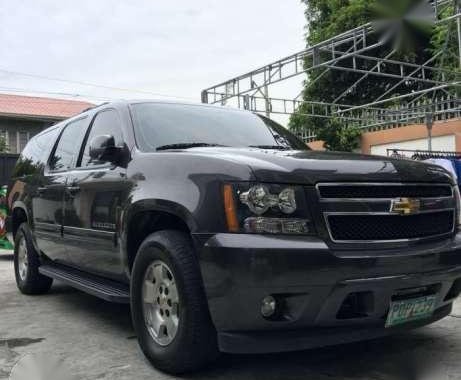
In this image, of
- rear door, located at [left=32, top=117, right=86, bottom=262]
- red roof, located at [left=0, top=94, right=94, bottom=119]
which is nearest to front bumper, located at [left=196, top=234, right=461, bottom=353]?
rear door, located at [left=32, top=117, right=86, bottom=262]

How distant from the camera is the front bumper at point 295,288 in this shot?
2676 millimetres

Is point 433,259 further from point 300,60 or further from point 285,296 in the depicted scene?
point 300,60

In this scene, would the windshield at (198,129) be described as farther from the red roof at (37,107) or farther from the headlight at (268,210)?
the red roof at (37,107)

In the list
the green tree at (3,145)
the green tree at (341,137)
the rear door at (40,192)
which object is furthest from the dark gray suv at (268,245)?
the green tree at (3,145)

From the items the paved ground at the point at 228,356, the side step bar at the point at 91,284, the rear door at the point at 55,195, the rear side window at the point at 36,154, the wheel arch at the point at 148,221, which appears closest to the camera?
the wheel arch at the point at 148,221

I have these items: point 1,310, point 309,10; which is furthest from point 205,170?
point 309,10

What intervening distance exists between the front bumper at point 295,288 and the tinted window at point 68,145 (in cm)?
247

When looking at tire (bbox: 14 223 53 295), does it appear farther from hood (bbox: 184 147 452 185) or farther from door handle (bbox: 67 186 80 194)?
hood (bbox: 184 147 452 185)

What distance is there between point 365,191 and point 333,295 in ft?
1.92

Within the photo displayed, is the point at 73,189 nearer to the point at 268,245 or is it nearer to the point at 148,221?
the point at 148,221

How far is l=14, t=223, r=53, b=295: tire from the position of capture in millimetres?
5797

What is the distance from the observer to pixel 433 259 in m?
3.04

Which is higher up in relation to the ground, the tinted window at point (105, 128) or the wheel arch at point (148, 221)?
the tinted window at point (105, 128)

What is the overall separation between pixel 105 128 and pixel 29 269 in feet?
7.26
